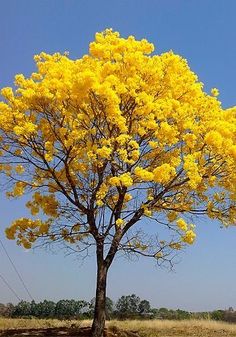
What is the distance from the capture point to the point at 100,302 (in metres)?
17.4

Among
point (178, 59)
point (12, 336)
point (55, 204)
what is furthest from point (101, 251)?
point (178, 59)

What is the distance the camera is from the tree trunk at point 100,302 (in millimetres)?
17172

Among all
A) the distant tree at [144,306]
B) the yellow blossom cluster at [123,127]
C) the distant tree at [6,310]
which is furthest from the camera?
the distant tree at [144,306]

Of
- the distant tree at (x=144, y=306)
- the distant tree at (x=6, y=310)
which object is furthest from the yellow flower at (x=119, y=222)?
the distant tree at (x=144, y=306)

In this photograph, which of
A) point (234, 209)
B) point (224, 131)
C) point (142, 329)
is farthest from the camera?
point (142, 329)

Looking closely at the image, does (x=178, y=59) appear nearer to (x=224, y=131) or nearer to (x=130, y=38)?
(x=130, y=38)

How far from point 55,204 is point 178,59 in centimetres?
706

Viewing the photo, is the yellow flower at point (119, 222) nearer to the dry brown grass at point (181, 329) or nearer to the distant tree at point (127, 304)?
the dry brown grass at point (181, 329)

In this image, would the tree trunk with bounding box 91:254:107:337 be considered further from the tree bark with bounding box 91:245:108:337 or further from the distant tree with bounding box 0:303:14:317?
the distant tree with bounding box 0:303:14:317

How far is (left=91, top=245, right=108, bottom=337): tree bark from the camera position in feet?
56.3

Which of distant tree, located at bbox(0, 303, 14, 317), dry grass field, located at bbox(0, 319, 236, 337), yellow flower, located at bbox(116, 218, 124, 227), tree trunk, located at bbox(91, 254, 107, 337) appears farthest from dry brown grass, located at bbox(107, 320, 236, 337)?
distant tree, located at bbox(0, 303, 14, 317)

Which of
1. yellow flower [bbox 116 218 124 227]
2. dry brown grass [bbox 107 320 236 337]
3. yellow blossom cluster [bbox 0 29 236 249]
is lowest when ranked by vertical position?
dry brown grass [bbox 107 320 236 337]

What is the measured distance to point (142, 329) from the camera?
21953mm

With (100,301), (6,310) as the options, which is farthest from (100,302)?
(6,310)
